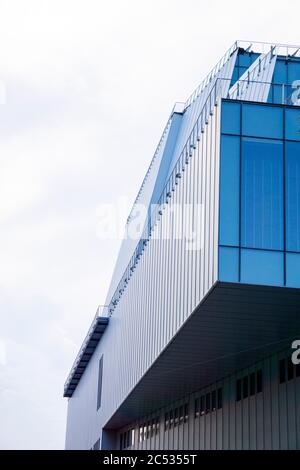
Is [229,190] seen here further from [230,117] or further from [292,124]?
[292,124]

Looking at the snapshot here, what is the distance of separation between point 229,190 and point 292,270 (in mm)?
2741

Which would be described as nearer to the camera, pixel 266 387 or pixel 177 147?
pixel 266 387

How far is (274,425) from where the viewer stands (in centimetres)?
2614

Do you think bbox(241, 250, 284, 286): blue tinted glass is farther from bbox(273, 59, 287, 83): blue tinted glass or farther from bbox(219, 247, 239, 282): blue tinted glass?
bbox(273, 59, 287, 83): blue tinted glass

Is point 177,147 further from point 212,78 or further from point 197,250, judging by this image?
point 197,250

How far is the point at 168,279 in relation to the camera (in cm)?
2817

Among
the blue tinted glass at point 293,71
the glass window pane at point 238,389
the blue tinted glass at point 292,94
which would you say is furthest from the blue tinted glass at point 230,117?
the blue tinted glass at point 293,71

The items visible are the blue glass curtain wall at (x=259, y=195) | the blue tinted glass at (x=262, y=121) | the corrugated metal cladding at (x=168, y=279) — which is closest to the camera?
the blue glass curtain wall at (x=259, y=195)

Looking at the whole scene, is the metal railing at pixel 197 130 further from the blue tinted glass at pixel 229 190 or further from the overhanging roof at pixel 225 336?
the overhanging roof at pixel 225 336

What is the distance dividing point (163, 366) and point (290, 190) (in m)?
12.7

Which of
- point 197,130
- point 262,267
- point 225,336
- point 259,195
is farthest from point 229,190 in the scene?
point 225,336

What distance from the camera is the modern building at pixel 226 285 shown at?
2056 centimetres

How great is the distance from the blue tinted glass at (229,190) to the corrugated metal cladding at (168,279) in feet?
0.61
